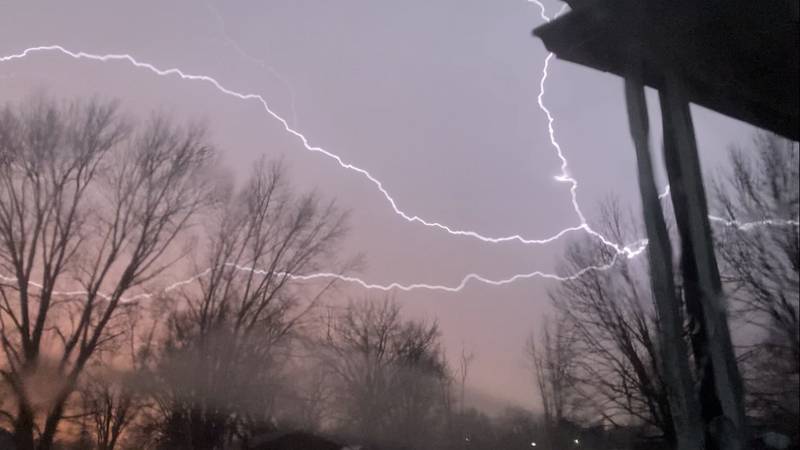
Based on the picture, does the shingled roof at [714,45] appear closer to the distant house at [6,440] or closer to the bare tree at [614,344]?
the bare tree at [614,344]

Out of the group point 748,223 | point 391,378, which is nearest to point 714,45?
point 748,223

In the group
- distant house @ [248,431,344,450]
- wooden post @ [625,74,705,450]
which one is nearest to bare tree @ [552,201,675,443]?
wooden post @ [625,74,705,450]

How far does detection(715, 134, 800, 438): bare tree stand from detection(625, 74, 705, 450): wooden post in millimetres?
199

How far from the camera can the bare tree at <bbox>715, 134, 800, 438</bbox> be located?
7.05 feet

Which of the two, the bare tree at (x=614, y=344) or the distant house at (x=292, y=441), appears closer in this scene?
the bare tree at (x=614, y=344)

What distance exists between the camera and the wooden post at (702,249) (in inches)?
93.4

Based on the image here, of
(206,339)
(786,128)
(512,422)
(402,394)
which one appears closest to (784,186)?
(786,128)

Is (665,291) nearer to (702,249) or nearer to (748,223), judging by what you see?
(702,249)

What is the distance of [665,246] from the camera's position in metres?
2.70

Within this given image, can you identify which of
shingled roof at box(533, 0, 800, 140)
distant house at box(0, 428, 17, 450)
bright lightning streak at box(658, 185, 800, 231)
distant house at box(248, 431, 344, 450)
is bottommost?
distant house at box(0, 428, 17, 450)

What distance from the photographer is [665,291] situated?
8.72 ft

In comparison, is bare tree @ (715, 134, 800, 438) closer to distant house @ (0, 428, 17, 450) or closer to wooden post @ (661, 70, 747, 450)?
wooden post @ (661, 70, 747, 450)

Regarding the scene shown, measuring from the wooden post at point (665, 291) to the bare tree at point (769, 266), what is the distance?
0.65 feet

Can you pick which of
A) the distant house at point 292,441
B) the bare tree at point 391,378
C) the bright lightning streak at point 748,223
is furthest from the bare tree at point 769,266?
the distant house at point 292,441
